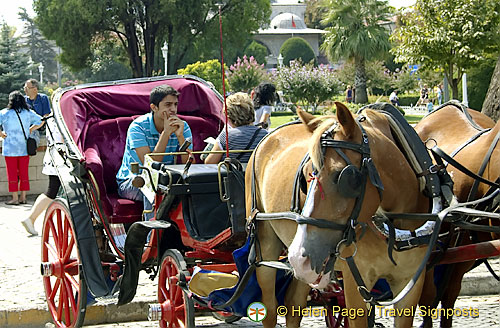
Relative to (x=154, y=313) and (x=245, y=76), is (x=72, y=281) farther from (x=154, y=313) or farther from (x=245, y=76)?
(x=245, y=76)

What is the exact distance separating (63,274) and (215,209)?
1.72 meters

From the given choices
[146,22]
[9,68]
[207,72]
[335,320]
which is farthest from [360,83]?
[335,320]

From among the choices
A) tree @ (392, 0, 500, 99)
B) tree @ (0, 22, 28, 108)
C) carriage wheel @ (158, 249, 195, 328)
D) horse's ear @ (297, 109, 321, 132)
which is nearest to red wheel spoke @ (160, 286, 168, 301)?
carriage wheel @ (158, 249, 195, 328)

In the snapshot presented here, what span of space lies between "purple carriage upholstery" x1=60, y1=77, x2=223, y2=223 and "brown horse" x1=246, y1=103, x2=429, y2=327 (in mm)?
1476

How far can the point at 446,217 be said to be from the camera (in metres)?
4.12

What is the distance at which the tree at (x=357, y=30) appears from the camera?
40844 millimetres

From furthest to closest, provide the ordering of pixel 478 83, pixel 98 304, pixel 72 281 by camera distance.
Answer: pixel 478 83
pixel 98 304
pixel 72 281

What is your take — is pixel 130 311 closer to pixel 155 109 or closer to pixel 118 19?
pixel 155 109

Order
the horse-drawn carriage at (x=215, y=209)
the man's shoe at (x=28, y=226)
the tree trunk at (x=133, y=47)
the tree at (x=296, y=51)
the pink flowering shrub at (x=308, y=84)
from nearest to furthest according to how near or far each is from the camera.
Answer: the horse-drawn carriage at (x=215, y=209), the man's shoe at (x=28, y=226), the pink flowering shrub at (x=308, y=84), the tree trunk at (x=133, y=47), the tree at (x=296, y=51)

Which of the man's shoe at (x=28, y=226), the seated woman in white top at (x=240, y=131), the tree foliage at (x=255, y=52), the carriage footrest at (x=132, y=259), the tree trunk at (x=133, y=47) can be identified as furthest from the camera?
the tree foliage at (x=255, y=52)

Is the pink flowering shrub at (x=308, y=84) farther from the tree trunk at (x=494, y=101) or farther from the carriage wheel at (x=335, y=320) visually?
the carriage wheel at (x=335, y=320)

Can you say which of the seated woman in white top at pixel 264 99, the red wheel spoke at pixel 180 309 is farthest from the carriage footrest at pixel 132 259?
the seated woman in white top at pixel 264 99

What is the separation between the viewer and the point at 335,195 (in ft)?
12.5

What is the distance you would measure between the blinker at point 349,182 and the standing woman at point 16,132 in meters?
9.04
